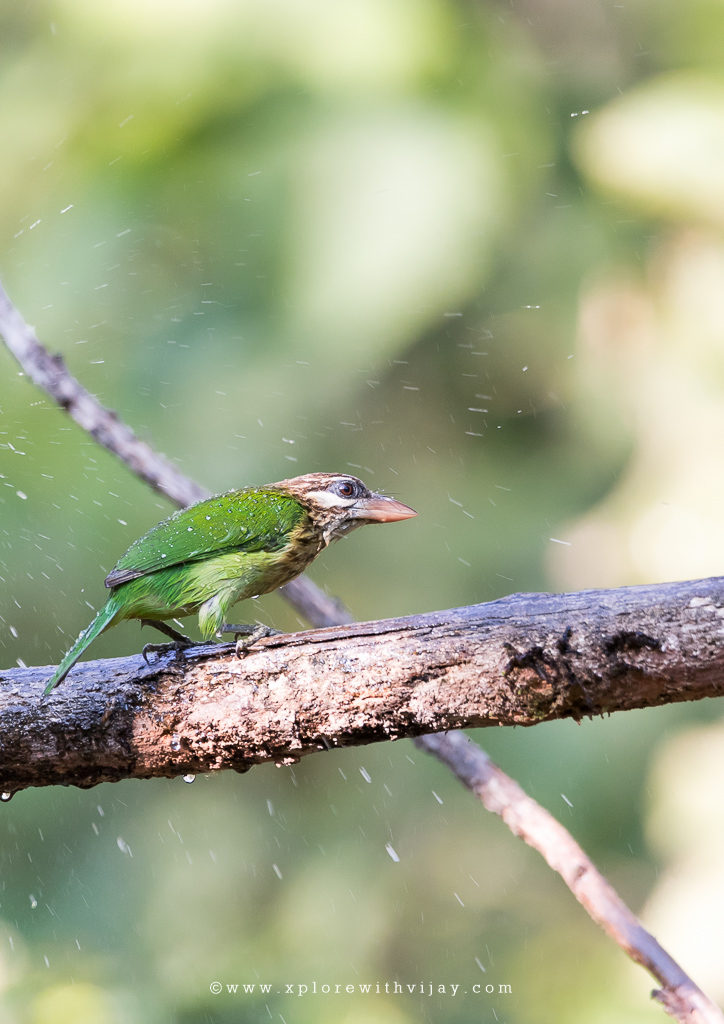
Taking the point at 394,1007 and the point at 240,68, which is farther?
the point at 240,68

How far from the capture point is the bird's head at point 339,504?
318cm

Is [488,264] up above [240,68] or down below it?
below

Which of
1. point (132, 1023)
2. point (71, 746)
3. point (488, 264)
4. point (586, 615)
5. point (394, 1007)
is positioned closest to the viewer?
point (586, 615)

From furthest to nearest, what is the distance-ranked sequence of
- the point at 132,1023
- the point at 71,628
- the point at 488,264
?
the point at 488,264, the point at 71,628, the point at 132,1023

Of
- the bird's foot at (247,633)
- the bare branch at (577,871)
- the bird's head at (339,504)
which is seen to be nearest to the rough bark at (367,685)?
the bird's foot at (247,633)

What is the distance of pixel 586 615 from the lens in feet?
6.81

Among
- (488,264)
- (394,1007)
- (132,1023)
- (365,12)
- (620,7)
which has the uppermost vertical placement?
(365,12)

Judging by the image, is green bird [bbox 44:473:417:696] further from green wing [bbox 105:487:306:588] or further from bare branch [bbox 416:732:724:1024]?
bare branch [bbox 416:732:724:1024]

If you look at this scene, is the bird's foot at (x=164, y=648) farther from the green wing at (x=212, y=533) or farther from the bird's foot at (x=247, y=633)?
the green wing at (x=212, y=533)

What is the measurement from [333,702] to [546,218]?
646 centimetres

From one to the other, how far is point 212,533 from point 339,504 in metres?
0.48

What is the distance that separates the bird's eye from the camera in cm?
323

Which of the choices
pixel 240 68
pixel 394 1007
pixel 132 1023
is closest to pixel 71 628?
pixel 132 1023

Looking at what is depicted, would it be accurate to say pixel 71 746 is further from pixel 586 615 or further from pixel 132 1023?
pixel 132 1023
